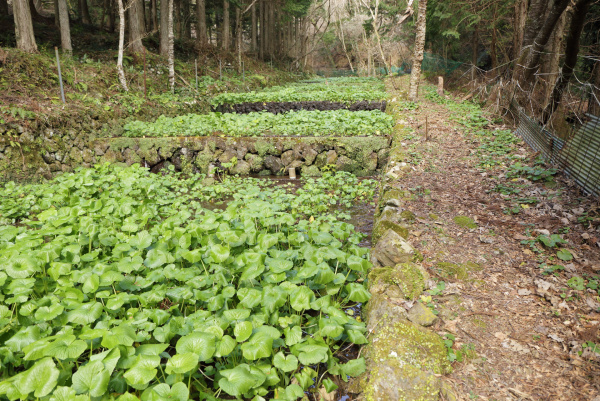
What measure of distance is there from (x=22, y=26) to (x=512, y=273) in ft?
39.9

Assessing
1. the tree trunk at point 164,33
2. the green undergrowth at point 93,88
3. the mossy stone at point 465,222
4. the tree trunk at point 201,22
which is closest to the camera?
the mossy stone at point 465,222

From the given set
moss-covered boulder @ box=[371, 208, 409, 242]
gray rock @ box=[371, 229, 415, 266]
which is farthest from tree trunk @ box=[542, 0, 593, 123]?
gray rock @ box=[371, 229, 415, 266]

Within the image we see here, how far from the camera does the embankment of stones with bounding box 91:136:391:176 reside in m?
8.05

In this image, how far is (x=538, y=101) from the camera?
7129 mm

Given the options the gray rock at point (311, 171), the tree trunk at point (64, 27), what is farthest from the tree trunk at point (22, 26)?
the gray rock at point (311, 171)

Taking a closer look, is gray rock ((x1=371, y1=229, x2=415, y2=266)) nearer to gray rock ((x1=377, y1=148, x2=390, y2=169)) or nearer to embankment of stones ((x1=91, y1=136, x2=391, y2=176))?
gray rock ((x1=377, y1=148, x2=390, y2=169))

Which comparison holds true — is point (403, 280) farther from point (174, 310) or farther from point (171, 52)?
point (171, 52)

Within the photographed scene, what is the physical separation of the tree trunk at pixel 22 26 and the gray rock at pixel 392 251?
1076 centimetres

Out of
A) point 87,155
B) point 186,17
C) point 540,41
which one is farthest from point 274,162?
point 186,17

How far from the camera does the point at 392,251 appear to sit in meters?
3.10

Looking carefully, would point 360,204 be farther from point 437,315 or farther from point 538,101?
point 538,101

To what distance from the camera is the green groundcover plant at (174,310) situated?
6.49ft

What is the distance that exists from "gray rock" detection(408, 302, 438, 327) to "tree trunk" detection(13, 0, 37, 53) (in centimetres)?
1137

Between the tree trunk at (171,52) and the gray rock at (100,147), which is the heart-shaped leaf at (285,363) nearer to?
the gray rock at (100,147)
